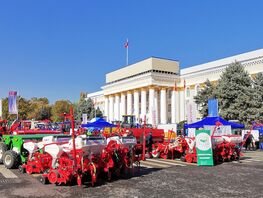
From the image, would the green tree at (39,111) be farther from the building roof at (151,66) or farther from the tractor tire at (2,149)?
the tractor tire at (2,149)

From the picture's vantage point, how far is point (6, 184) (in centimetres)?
1023

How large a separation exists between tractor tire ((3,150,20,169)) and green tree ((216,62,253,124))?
32.9m

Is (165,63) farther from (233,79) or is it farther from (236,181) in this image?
(236,181)

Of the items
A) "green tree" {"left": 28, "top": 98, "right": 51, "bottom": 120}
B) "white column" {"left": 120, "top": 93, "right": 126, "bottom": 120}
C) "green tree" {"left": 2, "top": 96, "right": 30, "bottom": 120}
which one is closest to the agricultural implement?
"white column" {"left": 120, "top": 93, "right": 126, "bottom": 120}

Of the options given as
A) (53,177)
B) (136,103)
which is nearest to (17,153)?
(53,177)

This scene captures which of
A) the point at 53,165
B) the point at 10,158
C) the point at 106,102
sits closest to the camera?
the point at 53,165

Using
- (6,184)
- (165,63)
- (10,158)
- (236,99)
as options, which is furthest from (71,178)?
(165,63)

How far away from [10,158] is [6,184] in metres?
3.66

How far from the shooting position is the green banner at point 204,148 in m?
16.2

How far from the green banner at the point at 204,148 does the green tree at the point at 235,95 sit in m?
26.1

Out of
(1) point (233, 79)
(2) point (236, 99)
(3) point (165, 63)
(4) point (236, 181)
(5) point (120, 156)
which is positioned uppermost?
(3) point (165, 63)

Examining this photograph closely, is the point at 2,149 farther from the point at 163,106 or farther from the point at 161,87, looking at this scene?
the point at 161,87

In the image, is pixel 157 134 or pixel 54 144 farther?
pixel 157 134

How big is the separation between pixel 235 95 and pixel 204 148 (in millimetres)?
28185
